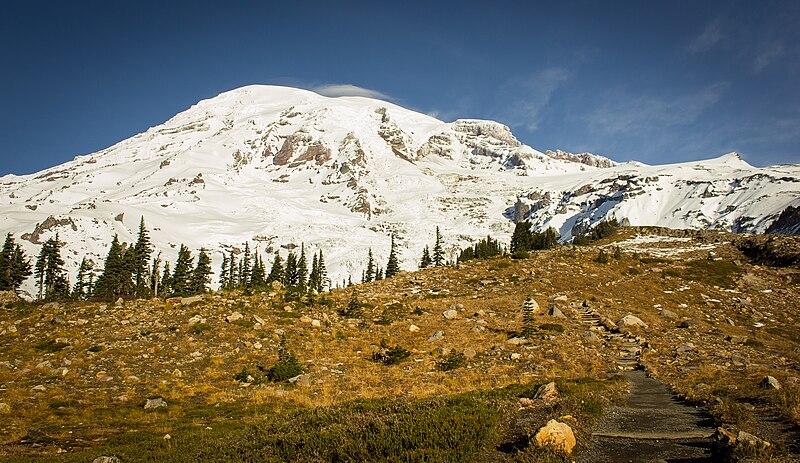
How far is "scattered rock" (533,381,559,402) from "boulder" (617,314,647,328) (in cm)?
1632

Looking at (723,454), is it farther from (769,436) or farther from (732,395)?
(732,395)

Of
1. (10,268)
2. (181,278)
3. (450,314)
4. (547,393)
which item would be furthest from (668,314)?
(10,268)

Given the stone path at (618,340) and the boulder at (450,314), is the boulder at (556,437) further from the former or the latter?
the boulder at (450,314)

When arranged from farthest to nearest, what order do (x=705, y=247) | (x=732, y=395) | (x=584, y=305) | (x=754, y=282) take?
(x=705, y=247)
(x=754, y=282)
(x=584, y=305)
(x=732, y=395)

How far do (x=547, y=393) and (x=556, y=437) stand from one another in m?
5.34

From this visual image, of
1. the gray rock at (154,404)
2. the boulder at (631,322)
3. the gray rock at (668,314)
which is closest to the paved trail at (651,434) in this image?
the boulder at (631,322)

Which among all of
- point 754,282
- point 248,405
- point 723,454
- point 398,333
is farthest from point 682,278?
point 248,405

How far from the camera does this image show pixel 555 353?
23172 millimetres

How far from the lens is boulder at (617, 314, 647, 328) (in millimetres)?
28375

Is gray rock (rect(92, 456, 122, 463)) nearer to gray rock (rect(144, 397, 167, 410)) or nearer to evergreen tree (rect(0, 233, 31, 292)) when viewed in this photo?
gray rock (rect(144, 397, 167, 410))

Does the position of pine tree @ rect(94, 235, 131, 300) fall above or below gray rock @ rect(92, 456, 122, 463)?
below

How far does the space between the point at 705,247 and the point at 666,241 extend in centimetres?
918

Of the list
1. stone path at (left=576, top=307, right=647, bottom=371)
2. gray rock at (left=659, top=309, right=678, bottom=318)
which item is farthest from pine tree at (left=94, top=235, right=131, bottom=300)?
gray rock at (left=659, top=309, right=678, bottom=318)

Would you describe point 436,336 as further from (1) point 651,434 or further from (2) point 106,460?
(2) point 106,460
